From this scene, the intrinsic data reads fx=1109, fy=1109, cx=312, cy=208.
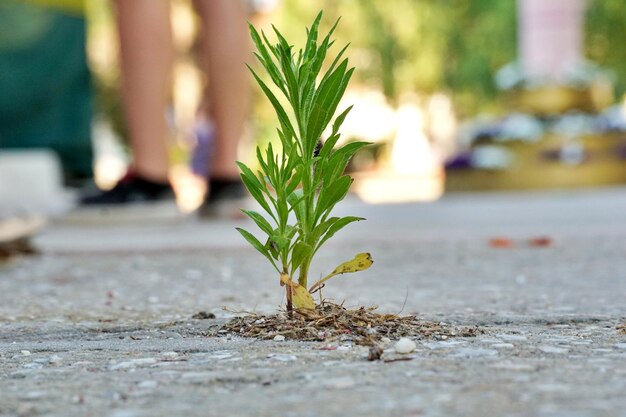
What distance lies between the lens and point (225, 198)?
3.79 metres

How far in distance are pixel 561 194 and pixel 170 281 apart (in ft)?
12.7

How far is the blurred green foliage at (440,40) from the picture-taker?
42.9 ft

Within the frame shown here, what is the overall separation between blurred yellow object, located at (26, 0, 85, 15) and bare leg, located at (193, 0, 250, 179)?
1414 millimetres

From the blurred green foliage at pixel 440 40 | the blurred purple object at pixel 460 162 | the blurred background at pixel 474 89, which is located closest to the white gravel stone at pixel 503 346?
the blurred background at pixel 474 89

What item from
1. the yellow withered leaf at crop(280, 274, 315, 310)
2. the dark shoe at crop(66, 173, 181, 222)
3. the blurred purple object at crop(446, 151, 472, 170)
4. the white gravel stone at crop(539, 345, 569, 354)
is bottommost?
the white gravel stone at crop(539, 345, 569, 354)

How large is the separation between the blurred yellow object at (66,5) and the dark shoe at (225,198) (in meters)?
1.58

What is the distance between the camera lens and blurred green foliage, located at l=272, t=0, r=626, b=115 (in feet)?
42.9

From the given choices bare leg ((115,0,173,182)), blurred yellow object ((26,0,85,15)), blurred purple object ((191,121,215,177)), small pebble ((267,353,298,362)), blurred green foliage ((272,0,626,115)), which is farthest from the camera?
blurred green foliage ((272,0,626,115))

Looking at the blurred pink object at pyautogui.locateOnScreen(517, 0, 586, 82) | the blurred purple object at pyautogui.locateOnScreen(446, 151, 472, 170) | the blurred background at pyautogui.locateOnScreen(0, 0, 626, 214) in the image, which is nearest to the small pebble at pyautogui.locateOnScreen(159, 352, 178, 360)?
the blurred background at pyautogui.locateOnScreen(0, 0, 626, 214)

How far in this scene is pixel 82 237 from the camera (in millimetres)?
3523

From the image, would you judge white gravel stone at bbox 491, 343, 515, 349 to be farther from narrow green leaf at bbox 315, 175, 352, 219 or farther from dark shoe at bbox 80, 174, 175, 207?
dark shoe at bbox 80, 174, 175, 207

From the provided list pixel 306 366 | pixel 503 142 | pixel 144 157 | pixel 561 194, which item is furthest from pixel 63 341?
pixel 503 142

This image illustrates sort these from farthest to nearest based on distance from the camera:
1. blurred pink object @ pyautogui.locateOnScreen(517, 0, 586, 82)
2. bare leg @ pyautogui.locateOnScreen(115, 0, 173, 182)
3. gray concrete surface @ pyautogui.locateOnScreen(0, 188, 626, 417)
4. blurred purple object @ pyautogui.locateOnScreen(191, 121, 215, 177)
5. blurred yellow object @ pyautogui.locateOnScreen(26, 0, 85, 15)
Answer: blurred purple object @ pyautogui.locateOnScreen(191, 121, 215, 177), blurred pink object @ pyautogui.locateOnScreen(517, 0, 586, 82), blurred yellow object @ pyautogui.locateOnScreen(26, 0, 85, 15), bare leg @ pyautogui.locateOnScreen(115, 0, 173, 182), gray concrete surface @ pyautogui.locateOnScreen(0, 188, 626, 417)

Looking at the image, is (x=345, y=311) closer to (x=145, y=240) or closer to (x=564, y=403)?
(x=564, y=403)
